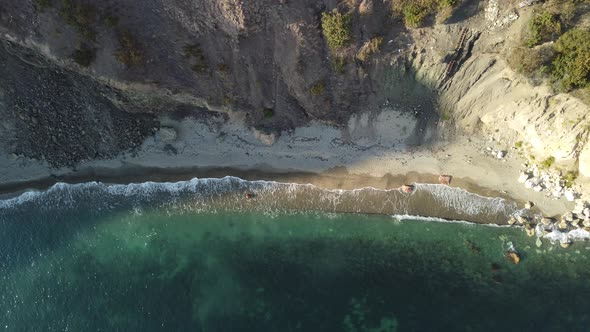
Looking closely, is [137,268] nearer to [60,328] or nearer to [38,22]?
[60,328]

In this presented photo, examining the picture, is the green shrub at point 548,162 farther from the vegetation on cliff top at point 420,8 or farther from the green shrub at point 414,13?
the green shrub at point 414,13

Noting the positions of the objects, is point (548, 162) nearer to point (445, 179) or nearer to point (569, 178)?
point (569, 178)

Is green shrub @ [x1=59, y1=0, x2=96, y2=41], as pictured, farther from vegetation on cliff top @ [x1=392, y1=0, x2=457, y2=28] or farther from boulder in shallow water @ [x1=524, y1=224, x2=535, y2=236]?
boulder in shallow water @ [x1=524, y1=224, x2=535, y2=236]

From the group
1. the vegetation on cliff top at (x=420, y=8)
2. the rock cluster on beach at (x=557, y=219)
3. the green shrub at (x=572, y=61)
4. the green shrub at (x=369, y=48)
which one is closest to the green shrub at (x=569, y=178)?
the rock cluster on beach at (x=557, y=219)

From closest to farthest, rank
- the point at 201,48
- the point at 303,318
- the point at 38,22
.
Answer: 1. the point at 38,22
2. the point at 201,48
3. the point at 303,318

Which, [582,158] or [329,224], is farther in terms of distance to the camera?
[329,224]

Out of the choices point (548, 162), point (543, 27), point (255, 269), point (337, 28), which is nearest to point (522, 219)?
point (548, 162)

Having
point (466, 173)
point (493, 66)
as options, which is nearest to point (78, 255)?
point (466, 173)
